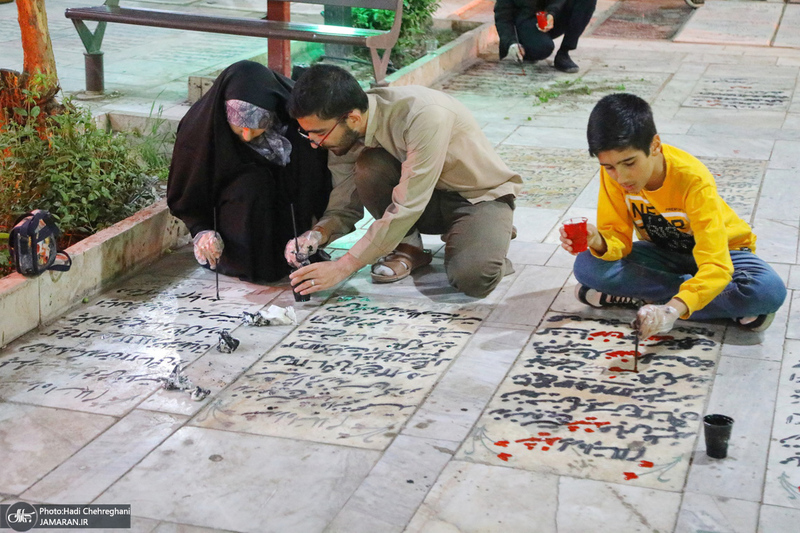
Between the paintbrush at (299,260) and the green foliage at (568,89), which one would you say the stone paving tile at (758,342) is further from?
the green foliage at (568,89)

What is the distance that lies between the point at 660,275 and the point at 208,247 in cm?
191

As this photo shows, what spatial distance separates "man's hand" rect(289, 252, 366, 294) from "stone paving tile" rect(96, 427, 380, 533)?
3.19ft

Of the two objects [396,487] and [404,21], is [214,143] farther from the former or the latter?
[404,21]

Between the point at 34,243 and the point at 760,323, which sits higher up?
the point at 34,243

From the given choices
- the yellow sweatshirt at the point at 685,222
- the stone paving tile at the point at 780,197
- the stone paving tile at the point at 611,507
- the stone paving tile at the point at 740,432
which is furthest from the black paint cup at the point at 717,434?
the stone paving tile at the point at 780,197

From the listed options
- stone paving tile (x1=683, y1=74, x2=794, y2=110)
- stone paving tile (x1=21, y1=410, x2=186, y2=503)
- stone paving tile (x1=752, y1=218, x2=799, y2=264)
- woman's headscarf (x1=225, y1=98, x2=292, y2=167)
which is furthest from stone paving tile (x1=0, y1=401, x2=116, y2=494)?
stone paving tile (x1=683, y1=74, x2=794, y2=110)

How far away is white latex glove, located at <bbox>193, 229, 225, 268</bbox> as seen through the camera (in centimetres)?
428

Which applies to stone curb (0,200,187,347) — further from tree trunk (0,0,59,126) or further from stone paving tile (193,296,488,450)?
stone paving tile (193,296,488,450)

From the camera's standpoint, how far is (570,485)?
9.20 feet

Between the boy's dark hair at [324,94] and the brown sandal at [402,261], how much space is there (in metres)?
0.79

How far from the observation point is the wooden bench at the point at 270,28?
20.6ft

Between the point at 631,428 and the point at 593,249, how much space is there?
3.15 feet

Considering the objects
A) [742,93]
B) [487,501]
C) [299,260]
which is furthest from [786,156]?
[487,501]

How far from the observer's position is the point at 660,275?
153 inches
